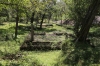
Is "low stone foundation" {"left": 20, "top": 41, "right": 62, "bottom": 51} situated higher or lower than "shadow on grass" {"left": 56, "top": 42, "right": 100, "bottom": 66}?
lower

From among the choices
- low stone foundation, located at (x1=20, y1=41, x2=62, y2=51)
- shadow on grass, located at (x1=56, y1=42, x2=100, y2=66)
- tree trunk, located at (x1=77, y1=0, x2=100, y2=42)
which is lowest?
low stone foundation, located at (x1=20, y1=41, x2=62, y2=51)

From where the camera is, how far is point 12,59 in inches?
668

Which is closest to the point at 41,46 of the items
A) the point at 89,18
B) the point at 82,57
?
the point at 89,18

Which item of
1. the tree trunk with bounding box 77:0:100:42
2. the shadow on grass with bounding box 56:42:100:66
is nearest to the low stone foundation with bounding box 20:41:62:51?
the tree trunk with bounding box 77:0:100:42

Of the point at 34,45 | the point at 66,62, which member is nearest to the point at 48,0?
the point at 34,45

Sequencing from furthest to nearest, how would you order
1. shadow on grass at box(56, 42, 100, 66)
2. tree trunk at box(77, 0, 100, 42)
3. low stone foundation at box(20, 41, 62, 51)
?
1. low stone foundation at box(20, 41, 62, 51)
2. tree trunk at box(77, 0, 100, 42)
3. shadow on grass at box(56, 42, 100, 66)

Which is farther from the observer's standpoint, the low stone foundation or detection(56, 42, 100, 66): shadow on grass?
the low stone foundation

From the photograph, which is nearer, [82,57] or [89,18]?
[82,57]

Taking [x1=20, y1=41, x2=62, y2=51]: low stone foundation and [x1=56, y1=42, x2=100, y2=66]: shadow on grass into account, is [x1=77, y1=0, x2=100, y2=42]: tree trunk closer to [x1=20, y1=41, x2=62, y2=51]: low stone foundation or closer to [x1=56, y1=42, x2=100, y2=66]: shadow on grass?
[x1=56, y1=42, x2=100, y2=66]: shadow on grass

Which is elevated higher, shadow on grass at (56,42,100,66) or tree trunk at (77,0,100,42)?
tree trunk at (77,0,100,42)

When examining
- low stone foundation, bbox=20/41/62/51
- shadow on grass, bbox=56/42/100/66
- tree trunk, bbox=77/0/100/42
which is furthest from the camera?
low stone foundation, bbox=20/41/62/51

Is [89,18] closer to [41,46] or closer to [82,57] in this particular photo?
[82,57]

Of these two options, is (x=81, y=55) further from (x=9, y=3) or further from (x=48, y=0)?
(x=48, y=0)

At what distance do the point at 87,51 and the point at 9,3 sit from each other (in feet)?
26.4
